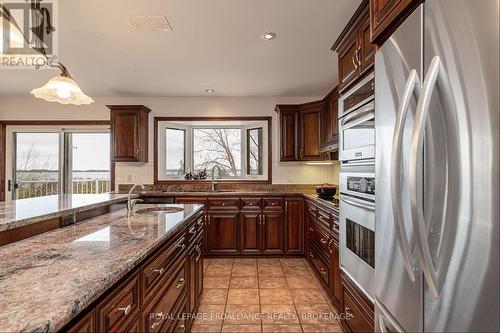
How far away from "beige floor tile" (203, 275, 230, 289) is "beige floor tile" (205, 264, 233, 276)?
0.09 metres

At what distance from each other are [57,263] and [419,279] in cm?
127

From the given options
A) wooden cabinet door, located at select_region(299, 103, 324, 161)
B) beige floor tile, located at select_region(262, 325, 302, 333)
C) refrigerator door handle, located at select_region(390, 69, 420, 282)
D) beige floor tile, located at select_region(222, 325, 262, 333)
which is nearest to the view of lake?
wooden cabinet door, located at select_region(299, 103, 324, 161)

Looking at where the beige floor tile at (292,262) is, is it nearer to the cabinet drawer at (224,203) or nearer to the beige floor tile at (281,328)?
the cabinet drawer at (224,203)

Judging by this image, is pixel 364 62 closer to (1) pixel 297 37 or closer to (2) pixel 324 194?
(1) pixel 297 37

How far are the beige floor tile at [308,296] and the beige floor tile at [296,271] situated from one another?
0.44m

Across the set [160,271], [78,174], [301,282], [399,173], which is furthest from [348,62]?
[78,174]

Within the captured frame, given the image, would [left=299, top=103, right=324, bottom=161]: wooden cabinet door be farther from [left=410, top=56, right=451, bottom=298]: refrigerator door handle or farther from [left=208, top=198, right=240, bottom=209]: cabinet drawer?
[left=410, top=56, right=451, bottom=298]: refrigerator door handle

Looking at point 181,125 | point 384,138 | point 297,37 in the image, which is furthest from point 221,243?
point 384,138

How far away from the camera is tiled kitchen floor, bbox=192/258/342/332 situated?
2.23 metres

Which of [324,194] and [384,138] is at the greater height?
[384,138]

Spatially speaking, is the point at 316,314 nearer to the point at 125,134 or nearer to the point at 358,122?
the point at 358,122

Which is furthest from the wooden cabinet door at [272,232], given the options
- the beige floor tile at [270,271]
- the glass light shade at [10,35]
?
the glass light shade at [10,35]

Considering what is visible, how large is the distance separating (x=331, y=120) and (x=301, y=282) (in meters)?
2.04

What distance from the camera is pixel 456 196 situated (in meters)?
0.72
